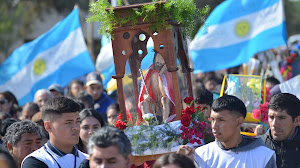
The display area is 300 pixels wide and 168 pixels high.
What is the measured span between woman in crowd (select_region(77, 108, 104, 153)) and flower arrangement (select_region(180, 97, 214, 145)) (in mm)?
1314

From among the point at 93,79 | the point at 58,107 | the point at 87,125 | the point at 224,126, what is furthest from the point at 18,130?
the point at 93,79

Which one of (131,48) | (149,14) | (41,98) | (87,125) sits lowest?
(87,125)

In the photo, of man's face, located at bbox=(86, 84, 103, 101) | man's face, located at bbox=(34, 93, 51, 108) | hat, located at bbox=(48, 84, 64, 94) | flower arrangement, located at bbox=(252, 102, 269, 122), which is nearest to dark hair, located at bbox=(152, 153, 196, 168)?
flower arrangement, located at bbox=(252, 102, 269, 122)

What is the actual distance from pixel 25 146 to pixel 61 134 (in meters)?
0.80

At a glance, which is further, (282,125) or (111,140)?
(282,125)

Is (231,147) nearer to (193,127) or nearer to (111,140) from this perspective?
(193,127)

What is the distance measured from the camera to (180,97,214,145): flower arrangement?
4.38 meters

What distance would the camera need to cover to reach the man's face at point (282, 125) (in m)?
4.59

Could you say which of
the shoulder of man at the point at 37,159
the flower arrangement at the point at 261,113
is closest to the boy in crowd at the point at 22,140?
the shoulder of man at the point at 37,159

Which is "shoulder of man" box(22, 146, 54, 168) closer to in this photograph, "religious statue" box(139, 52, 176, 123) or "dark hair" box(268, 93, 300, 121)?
"religious statue" box(139, 52, 176, 123)

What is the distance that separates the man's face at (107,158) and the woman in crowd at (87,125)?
2.17m

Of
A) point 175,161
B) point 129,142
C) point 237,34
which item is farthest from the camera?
point 237,34

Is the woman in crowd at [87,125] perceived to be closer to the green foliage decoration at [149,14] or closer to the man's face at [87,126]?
the man's face at [87,126]

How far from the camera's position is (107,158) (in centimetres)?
315
